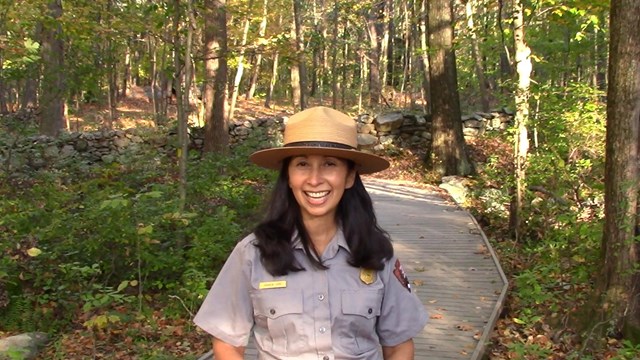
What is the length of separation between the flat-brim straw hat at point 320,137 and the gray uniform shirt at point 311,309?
30 centimetres

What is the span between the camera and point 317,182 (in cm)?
200

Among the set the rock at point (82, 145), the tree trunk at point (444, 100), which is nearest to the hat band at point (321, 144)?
the tree trunk at point (444, 100)

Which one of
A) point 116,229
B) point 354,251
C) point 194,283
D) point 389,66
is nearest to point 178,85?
point 116,229

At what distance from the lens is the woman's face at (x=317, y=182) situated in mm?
2012

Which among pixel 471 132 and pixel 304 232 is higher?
pixel 304 232

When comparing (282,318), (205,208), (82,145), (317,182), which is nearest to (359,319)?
(282,318)

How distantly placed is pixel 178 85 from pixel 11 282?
2945 millimetres

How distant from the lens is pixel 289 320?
1.90 meters

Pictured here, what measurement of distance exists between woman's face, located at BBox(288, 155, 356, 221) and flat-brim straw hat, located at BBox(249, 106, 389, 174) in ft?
0.13

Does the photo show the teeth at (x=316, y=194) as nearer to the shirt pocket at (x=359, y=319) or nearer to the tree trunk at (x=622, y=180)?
the shirt pocket at (x=359, y=319)

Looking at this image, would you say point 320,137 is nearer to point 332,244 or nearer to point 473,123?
point 332,244

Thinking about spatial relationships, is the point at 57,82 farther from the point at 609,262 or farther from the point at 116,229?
the point at 609,262

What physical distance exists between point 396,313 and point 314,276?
1.06 ft

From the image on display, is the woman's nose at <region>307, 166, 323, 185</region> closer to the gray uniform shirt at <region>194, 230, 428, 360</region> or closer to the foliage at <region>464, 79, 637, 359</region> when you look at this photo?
the gray uniform shirt at <region>194, 230, 428, 360</region>
